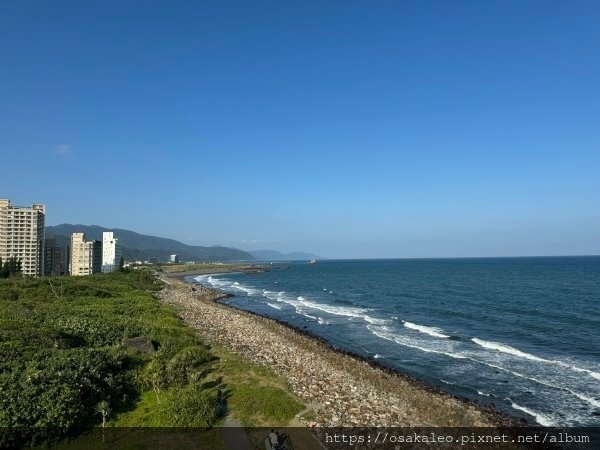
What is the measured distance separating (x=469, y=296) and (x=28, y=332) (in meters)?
63.6

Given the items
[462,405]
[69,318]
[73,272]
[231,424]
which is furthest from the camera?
[73,272]

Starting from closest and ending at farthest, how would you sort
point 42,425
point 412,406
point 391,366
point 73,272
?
point 42,425 → point 412,406 → point 391,366 → point 73,272

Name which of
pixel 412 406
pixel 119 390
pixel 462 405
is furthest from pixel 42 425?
pixel 462 405

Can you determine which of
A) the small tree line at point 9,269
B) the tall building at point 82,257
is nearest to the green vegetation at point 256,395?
the small tree line at point 9,269

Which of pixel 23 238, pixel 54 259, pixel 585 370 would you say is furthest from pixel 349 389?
pixel 54 259

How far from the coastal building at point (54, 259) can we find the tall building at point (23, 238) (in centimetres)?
609

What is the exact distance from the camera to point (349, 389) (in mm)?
20859

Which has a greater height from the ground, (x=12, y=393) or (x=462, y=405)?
(x=12, y=393)

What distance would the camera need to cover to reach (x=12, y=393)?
14695mm

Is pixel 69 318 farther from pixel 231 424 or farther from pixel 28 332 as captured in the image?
pixel 231 424

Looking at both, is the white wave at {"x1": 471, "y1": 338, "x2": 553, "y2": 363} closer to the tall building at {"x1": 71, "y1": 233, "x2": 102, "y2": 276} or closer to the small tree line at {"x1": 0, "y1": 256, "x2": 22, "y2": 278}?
the small tree line at {"x1": 0, "y1": 256, "x2": 22, "y2": 278}

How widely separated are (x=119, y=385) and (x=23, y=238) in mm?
120993

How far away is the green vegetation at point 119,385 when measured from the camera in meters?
14.4

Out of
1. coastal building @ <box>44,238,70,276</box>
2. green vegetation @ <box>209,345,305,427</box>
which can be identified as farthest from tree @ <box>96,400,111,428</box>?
coastal building @ <box>44,238,70,276</box>
